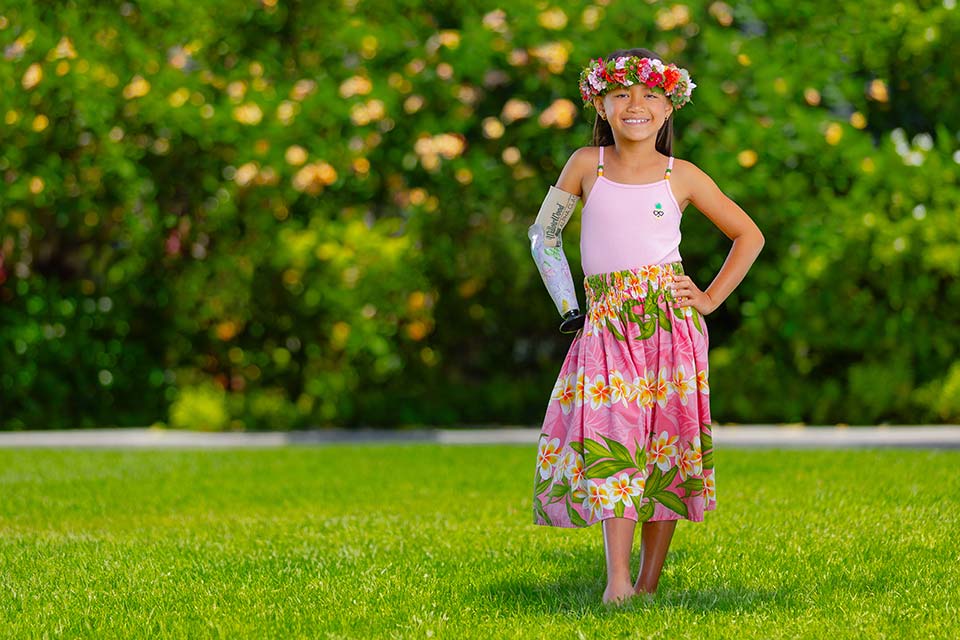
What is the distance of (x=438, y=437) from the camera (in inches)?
425

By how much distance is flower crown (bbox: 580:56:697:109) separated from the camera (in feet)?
16.4

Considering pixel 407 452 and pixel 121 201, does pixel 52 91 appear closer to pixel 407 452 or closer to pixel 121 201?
pixel 121 201

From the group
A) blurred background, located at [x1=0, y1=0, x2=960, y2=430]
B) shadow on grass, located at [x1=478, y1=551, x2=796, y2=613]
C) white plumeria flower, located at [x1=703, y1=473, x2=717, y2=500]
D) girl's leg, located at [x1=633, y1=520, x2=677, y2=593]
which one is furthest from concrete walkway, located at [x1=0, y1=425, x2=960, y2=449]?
white plumeria flower, located at [x1=703, y1=473, x2=717, y2=500]

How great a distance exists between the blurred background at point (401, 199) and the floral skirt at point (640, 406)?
5.92 meters

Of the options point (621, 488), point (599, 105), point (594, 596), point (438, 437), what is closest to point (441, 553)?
point (594, 596)

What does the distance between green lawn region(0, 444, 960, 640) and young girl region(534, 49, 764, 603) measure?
1.04 ft

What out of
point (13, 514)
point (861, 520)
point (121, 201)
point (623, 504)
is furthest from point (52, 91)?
point (623, 504)

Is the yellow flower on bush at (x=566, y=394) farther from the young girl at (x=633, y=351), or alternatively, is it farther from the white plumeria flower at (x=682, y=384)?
the white plumeria flower at (x=682, y=384)

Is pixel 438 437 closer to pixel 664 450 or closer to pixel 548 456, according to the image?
pixel 548 456

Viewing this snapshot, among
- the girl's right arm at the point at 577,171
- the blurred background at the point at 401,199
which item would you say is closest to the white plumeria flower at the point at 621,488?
the girl's right arm at the point at 577,171

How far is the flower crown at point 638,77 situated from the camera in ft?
16.4

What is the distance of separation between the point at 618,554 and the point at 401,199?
272 inches

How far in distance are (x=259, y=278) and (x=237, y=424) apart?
1.00m

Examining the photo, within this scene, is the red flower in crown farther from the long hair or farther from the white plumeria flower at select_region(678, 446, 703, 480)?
the white plumeria flower at select_region(678, 446, 703, 480)
